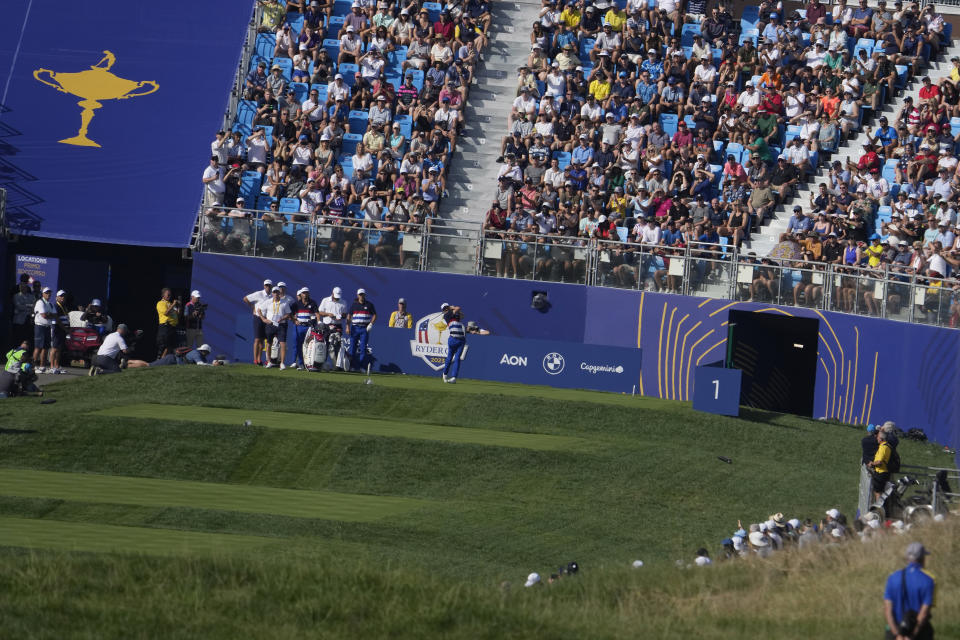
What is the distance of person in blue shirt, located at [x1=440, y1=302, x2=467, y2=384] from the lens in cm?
3019

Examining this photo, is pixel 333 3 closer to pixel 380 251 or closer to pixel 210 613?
pixel 380 251

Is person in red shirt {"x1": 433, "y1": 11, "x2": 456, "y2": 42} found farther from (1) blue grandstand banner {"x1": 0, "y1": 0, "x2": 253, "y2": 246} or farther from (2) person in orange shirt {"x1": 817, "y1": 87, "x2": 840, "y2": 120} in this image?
(2) person in orange shirt {"x1": 817, "y1": 87, "x2": 840, "y2": 120}

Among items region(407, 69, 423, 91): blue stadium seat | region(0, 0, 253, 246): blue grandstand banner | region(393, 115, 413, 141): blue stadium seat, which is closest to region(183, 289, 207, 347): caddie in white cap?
region(0, 0, 253, 246): blue grandstand banner

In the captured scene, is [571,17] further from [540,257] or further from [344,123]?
[540,257]

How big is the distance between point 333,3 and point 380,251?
11.4 metres

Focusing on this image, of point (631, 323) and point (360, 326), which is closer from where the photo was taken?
point (360, 326)

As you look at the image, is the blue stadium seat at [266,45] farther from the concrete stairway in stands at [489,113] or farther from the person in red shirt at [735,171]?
the person in red shirt at [735,171]

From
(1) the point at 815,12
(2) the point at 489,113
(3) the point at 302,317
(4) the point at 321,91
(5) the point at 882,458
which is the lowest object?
(5) the point at 882,458

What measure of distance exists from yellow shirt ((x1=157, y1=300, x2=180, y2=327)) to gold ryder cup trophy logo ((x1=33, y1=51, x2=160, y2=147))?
840 centimetres

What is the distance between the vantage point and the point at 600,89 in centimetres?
3775

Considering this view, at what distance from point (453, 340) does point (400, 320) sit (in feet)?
10.5

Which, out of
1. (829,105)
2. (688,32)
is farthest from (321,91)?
(829,105)

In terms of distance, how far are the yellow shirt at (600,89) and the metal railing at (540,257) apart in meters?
5.65

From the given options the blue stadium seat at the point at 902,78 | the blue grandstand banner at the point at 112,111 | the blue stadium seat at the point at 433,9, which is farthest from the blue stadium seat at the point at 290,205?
the blue stadium seat at the point at 902,78
